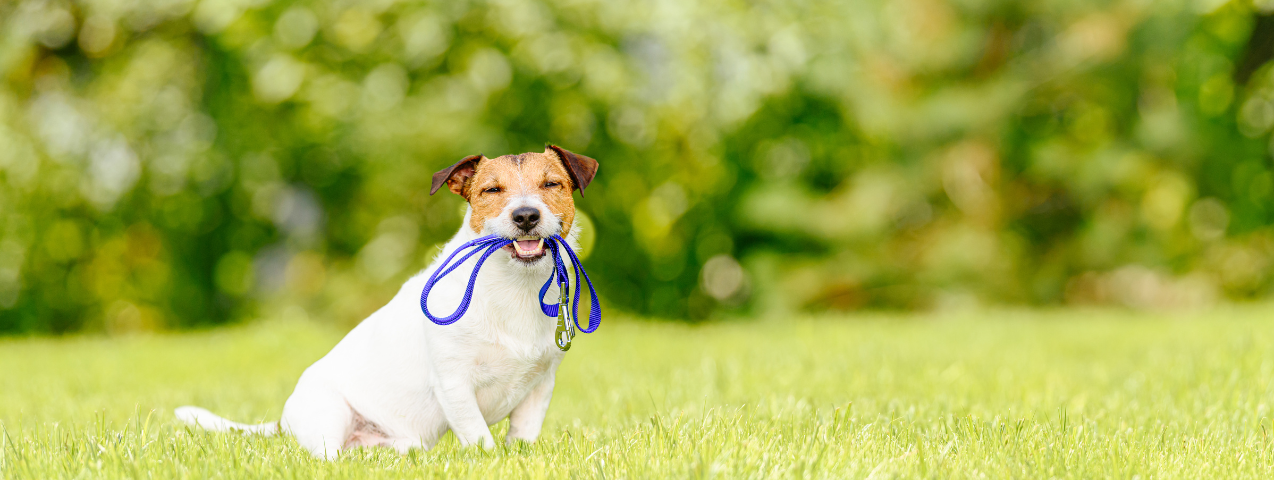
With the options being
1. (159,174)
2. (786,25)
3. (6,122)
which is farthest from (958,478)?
(6,122)

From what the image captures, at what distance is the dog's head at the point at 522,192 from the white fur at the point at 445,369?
0.7 inches

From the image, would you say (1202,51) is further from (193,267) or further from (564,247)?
(193,267)

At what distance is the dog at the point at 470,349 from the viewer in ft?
10.0

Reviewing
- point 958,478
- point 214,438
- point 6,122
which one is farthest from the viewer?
point 6,122

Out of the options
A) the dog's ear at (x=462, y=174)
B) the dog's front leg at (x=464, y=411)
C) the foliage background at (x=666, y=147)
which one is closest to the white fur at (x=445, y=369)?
the dog's front leg at (x=464, y=411)

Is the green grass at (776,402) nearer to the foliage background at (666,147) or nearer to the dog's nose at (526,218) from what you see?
the dog's nose at (526,218)

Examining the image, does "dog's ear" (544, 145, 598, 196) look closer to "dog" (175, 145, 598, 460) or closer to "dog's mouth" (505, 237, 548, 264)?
"dog" (175, 145, 598, 460)

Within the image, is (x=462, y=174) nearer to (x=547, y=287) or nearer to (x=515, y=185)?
(x=515, y=185)

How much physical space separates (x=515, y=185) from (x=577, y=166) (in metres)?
0.27

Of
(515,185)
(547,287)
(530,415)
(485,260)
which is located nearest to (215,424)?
(530,415)

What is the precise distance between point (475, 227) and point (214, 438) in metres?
1.37

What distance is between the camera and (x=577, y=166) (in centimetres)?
321

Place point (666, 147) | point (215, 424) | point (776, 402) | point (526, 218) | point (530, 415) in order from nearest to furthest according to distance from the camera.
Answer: point (526, 218), point (530, 415), point (215, 424), point (776, 402), point (666, 147)

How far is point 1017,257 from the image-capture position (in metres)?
13.3
